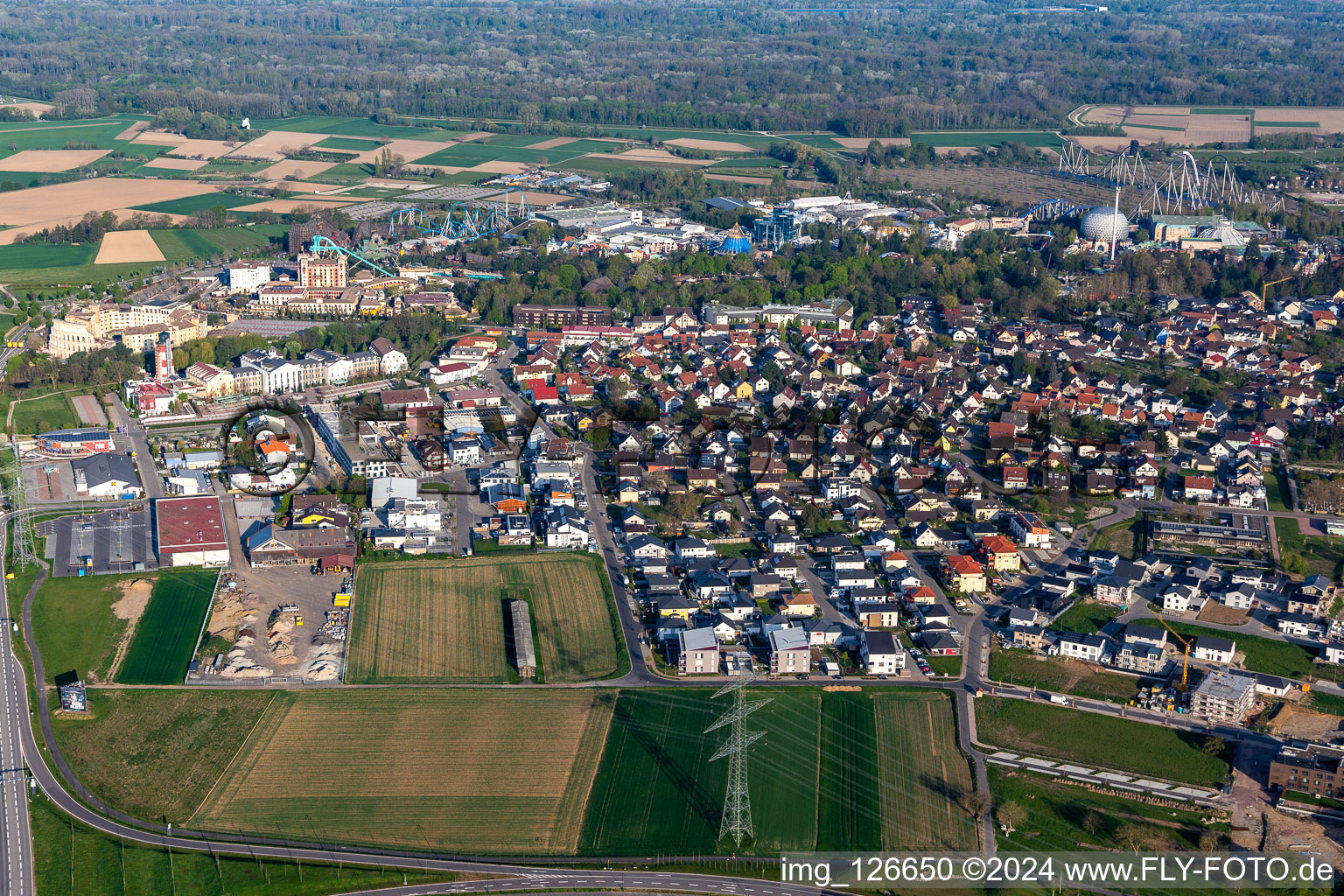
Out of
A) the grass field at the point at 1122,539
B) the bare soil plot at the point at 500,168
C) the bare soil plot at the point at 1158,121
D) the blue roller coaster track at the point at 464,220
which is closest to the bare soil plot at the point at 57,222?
A: the blue roller coaster track at the point at 464,220

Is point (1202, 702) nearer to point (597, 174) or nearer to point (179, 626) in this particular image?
point (179, 626)

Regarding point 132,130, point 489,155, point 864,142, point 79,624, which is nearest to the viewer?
point 79,624

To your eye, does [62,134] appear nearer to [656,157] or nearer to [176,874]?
[656,157]

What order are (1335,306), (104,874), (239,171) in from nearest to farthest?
(104,874)
(1335,306)
(239,171)

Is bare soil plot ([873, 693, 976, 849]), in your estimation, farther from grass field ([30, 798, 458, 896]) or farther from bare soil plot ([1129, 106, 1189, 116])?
bare soil plot ([1129, 106, 1189, 116])

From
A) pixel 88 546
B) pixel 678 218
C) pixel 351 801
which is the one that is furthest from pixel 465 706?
pixel 678 218

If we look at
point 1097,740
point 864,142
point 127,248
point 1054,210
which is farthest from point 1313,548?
point 864,142

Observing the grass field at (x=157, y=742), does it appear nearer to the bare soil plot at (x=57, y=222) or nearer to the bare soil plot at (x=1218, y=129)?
the bare soil plot at (x=57, y=222)
